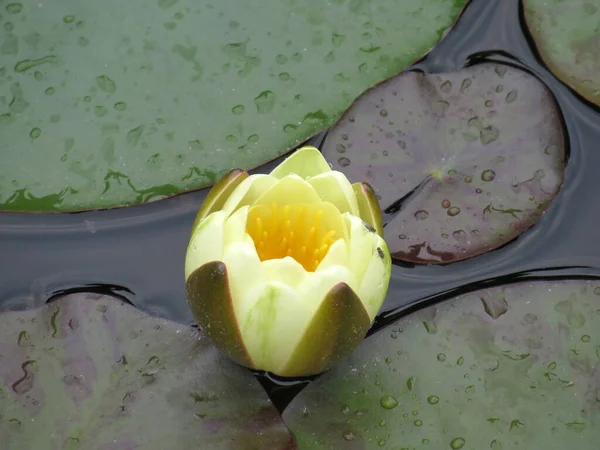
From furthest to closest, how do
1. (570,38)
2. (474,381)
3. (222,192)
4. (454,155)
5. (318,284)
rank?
(570,38), (454,155), (474,381), (222,192), (318,284)

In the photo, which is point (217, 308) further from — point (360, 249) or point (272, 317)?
point (360, 249)

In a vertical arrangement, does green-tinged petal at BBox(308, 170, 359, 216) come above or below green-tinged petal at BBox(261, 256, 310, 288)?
above

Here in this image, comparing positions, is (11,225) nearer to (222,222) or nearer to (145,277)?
(145,277)

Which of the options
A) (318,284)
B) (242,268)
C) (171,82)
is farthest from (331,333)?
(171,82)

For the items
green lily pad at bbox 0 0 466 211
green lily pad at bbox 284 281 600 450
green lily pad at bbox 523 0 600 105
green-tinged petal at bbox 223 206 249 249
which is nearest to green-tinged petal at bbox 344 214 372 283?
green-tinged petal at bbox 223 206 249 249

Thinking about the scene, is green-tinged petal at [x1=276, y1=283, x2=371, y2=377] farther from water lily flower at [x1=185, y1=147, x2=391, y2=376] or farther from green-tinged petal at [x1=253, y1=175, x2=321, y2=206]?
green-tinged petal at [x1=253, y1=175, x2=321, y2=206]

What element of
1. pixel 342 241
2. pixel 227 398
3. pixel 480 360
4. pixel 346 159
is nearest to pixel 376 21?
pixel 346 159
